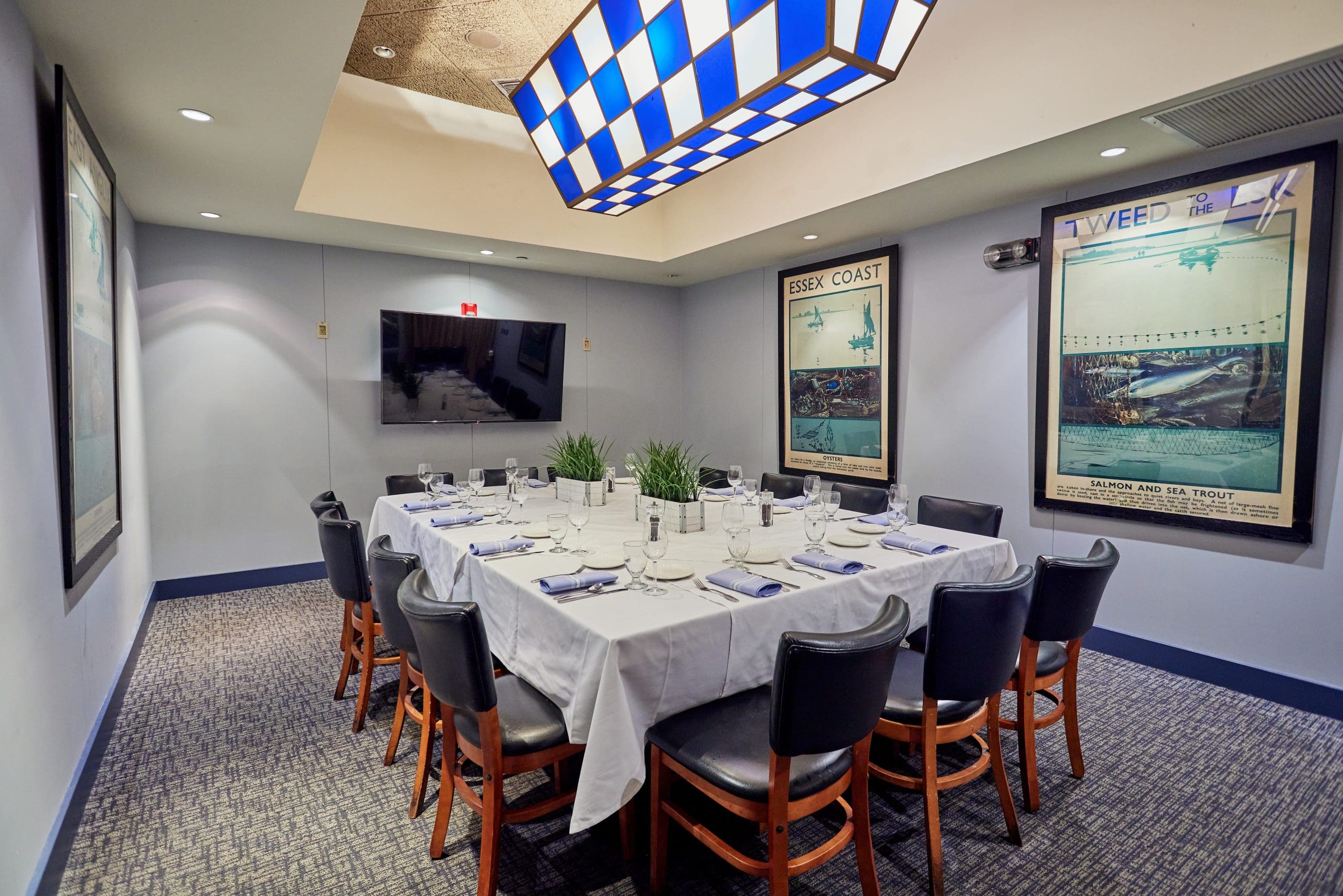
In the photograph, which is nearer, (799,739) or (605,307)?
(799,739)

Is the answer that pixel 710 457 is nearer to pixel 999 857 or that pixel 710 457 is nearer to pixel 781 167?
pixel 781 167

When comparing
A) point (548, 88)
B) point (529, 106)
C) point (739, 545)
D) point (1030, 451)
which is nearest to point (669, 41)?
point (548, 88)

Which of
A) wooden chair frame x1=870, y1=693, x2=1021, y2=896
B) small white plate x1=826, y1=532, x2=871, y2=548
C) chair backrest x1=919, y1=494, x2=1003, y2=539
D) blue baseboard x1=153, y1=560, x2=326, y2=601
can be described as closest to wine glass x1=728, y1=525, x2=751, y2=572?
small white plate x1=826, y1=532, x2=871, y2=548

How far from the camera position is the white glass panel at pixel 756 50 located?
81.7 inches

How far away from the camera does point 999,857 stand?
6.84ft

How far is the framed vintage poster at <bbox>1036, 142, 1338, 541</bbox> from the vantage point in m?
3.07

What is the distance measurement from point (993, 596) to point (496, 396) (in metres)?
5.01

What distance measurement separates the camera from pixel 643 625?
5.89 feet

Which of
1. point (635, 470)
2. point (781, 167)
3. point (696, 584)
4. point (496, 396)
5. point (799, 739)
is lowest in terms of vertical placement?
point (799, 739)

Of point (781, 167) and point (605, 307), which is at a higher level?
point (781, 167)

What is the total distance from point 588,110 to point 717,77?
0.81 meters

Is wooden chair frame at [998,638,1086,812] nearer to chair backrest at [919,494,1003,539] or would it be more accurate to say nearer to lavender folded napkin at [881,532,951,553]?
lavender folded napkin at [881,532,951,553]

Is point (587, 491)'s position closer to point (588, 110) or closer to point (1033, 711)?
point (588, 110)

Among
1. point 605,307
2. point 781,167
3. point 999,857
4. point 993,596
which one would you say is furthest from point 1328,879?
point 605,307
